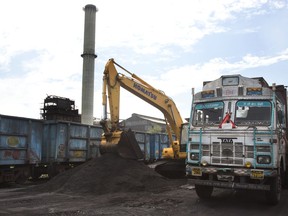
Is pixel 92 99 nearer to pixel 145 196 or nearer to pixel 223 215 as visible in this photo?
pixel 145 196

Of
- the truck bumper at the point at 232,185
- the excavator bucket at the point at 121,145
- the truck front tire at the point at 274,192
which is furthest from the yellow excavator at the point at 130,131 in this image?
the truck front tire at the point at 274,192

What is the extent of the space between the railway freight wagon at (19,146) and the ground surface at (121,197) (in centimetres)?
80

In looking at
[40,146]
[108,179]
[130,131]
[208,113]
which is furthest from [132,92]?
[208,113]

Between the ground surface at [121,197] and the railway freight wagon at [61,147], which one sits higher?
the railway freight wagon at [61,147]

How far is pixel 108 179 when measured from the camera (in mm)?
12742

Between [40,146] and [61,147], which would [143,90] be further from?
[40,146]

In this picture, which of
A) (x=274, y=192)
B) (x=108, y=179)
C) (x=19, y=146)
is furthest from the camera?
(x=19, y=146)

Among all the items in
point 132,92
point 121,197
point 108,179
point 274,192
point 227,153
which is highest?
point 132,92

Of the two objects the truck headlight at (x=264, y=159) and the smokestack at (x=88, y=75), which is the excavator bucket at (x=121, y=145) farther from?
the smokestack at (x=88, y=75)

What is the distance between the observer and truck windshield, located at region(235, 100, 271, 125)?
30.0ft

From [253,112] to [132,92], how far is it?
7.07 m

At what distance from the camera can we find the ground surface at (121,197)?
8.69 metres

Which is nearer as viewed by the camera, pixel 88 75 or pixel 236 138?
pixel 236 138

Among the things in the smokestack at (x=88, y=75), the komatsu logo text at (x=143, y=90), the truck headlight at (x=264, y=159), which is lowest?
the truck headlight at (x=264, y=159)
